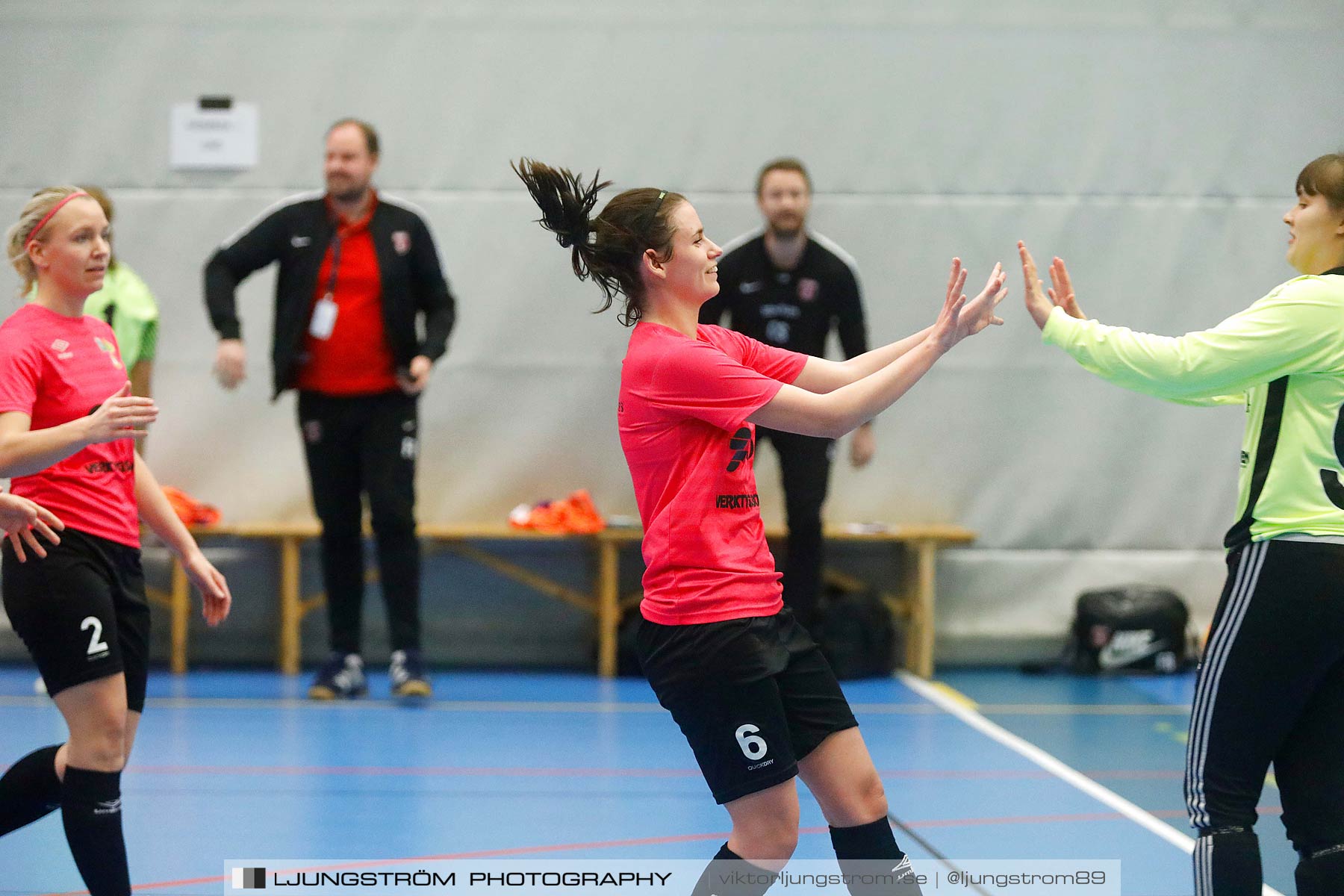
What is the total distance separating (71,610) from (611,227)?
139 centimetres

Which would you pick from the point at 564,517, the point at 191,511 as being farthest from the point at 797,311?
the point at 191,511

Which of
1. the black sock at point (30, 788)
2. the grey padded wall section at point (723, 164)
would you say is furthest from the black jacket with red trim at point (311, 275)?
the black sock at point (30, 788)

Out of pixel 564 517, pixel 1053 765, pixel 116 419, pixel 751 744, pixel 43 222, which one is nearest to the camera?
pixel 751 744

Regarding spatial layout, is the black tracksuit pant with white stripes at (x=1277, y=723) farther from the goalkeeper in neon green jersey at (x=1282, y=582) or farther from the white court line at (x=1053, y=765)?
the white court line at (x=1053, y=765)

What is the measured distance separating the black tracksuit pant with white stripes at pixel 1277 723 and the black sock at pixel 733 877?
2.74 ft

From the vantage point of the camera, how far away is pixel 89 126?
7.04 meters

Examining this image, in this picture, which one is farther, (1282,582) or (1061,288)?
(1061,288)

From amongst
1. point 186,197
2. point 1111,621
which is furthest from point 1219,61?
point 186,197

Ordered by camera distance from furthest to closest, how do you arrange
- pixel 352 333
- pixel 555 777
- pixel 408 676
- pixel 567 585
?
pixel 567 585
pixel 352 333
pixel 408 676
pixel 555 777

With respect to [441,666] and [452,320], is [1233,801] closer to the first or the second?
[452,320]

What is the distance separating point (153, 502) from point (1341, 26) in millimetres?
6402

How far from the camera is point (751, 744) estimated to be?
8.29 ft

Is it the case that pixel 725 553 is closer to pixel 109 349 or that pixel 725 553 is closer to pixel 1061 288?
pixel 1061 288

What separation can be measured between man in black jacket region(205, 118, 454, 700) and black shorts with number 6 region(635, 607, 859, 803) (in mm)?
3465
